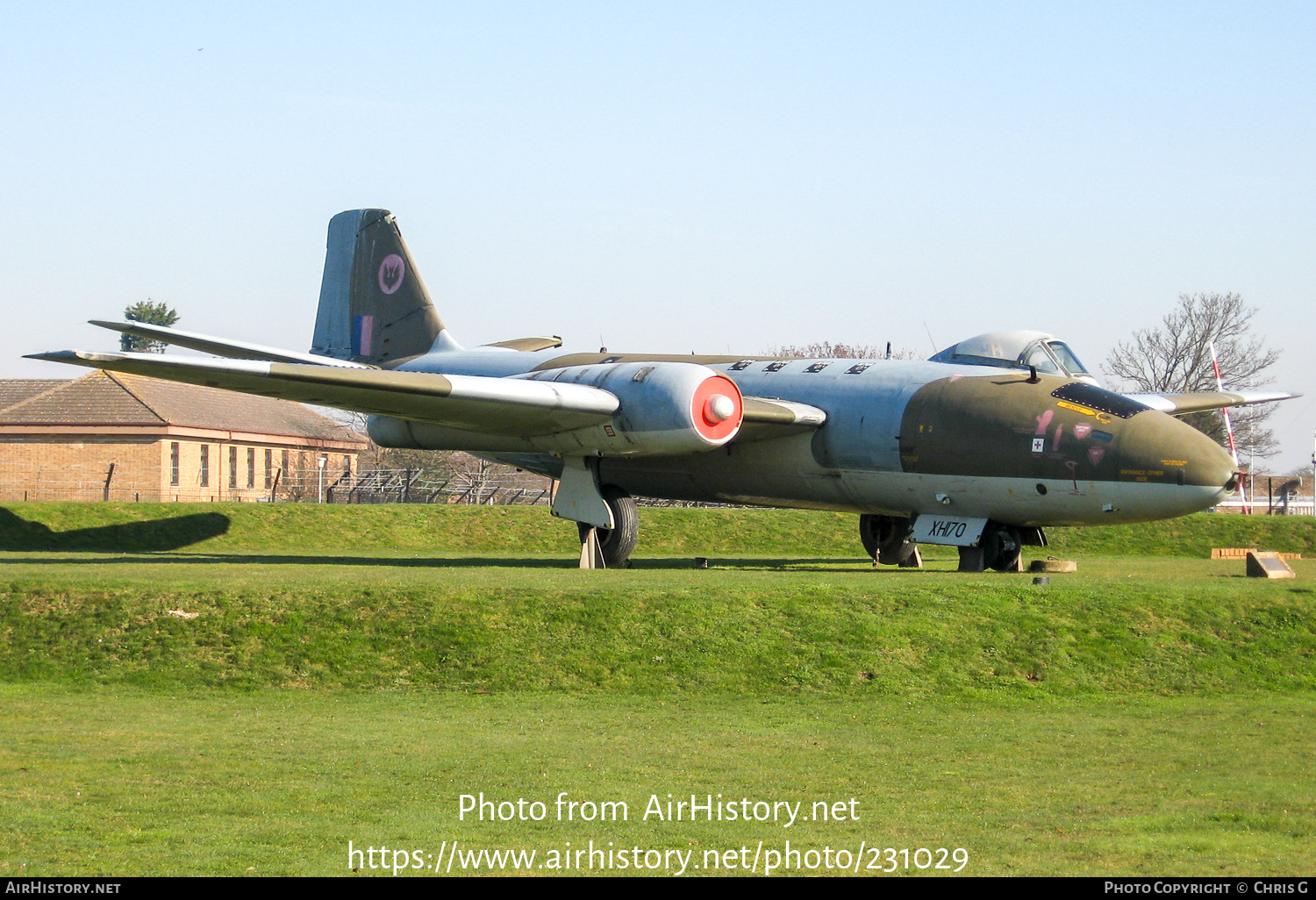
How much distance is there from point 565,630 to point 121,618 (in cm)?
533

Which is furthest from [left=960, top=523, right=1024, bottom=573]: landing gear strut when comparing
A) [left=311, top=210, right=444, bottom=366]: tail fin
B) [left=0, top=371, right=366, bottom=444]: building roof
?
[left=0, top=371, right=366, bottom=444]: building roof

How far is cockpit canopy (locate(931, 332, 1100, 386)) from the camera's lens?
72.0ft

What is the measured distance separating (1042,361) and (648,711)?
1136 centimetres

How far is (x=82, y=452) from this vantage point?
47875 millimetres

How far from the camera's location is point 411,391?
21.7m

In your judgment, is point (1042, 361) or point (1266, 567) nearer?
point (1266, 567)

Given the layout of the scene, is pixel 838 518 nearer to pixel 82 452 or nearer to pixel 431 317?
pixel 431 317

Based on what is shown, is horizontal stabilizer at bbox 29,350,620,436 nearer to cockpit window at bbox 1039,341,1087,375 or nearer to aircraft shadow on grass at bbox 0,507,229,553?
cockpit window at bbox 1039,341,1087,375

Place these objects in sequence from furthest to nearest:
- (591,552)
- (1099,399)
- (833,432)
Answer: (591,552)
(833,432)
(1099,399)

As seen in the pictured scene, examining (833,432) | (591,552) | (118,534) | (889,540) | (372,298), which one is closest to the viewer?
(833,432)

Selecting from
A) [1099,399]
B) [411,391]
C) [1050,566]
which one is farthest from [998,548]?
[411,391]

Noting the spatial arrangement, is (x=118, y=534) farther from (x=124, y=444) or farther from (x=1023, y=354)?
(x=1023, y=354)

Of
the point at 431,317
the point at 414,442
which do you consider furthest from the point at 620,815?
the point at 431,317

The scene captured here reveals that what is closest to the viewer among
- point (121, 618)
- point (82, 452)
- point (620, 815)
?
point (620, 815)
